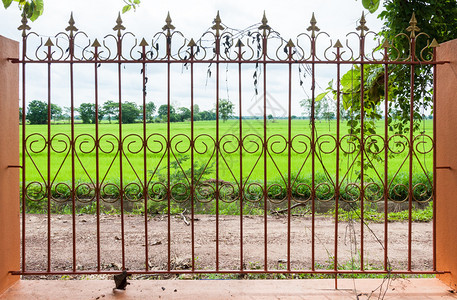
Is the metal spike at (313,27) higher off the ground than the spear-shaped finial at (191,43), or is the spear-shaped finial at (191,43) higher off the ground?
the metal spike at (313,27)

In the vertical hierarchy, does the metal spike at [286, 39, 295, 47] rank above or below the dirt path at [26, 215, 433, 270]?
above

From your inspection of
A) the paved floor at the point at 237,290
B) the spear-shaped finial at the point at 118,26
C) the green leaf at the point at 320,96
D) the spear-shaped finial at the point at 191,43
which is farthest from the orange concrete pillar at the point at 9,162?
the green leaf at the point at 320,96

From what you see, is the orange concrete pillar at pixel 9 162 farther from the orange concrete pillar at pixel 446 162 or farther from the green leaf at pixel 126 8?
the orange concrete pillar at pixel 446 162

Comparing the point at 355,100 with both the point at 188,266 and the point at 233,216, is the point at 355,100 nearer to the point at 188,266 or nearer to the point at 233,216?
the point at 188,266

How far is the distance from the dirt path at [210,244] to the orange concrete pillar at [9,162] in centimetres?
130

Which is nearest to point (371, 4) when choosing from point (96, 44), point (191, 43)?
point (191, 43)

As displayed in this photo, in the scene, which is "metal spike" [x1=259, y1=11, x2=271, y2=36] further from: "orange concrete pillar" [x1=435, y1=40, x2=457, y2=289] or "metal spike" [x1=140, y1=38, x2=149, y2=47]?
"orange concrete pillar" [x1=435, y1=40, x2=457, y2=289]

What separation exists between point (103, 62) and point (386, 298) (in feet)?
8.50

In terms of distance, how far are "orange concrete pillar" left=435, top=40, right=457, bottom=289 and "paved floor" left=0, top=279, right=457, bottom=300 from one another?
220mm

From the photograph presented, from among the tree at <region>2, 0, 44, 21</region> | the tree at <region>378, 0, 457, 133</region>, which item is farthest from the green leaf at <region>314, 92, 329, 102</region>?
the tree at <region>2, 0, 44, 21</region>

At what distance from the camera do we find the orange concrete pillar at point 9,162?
263 cm

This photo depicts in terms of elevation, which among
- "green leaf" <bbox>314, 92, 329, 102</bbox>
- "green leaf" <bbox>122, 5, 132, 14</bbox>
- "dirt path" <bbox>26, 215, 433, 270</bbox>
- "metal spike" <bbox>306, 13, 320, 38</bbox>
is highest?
"green leaf" <bbox>122, 5, 132, 14</bbox>

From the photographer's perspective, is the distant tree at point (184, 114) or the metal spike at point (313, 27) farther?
the distant tree at point (184, 114)

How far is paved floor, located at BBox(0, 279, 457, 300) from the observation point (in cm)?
262
